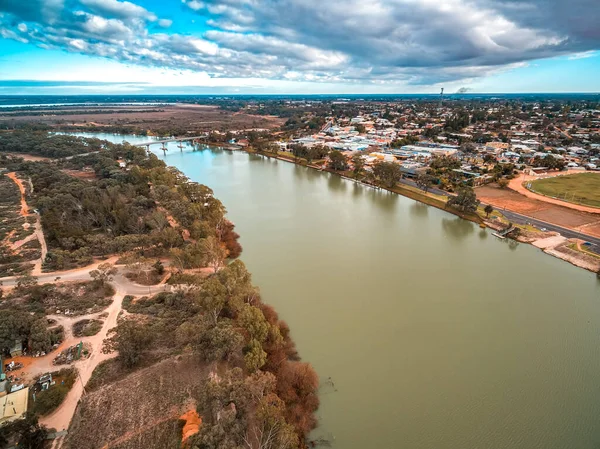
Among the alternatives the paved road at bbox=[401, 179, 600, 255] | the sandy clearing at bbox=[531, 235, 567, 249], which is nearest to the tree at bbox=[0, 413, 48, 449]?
the sandy clearing at bbox=[531, 235, 567, 249]

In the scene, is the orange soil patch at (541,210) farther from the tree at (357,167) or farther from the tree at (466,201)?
the tree at (357,167)

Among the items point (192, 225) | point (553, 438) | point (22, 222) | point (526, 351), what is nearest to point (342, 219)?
point (192, 225)

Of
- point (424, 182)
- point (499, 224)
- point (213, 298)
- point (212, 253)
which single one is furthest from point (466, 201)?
point (213, 298)

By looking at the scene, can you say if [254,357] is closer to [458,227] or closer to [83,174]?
[458,227]

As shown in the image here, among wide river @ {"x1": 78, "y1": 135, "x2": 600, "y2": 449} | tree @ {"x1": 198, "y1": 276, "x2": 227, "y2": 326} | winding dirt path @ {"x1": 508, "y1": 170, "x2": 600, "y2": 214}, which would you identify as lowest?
wide river @ {"x1": 78, "y1": 135, "x2": 600, "y2": 449}

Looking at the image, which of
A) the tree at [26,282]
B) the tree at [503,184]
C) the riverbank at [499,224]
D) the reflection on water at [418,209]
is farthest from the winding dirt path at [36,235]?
the tree at [503,184]

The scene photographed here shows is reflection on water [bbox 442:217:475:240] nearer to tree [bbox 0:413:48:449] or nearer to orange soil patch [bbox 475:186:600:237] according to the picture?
orange soil patch [bbox 475:186:600:237]
